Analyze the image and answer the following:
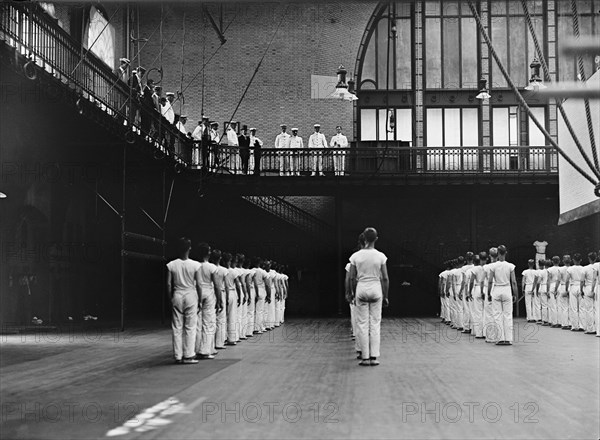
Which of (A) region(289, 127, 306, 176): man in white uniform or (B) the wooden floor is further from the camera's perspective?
(A) region(289, 127, 306, 176): man in white uniform

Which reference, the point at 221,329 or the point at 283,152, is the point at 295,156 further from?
the point at 221,329

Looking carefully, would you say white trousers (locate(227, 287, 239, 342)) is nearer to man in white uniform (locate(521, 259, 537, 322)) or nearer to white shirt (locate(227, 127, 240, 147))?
man in white uniform (locate(521, 259, 537, 322))

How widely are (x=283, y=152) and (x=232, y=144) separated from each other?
5.89ft

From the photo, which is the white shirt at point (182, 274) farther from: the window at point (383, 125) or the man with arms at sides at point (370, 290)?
the window at point (383, 125)

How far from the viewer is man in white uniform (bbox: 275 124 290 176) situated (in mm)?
27422

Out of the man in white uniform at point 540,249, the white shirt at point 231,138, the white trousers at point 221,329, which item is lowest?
the white trousers at point 221,329

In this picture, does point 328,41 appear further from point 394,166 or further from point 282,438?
point 282,438

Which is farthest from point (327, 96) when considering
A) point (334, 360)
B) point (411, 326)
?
point (334, 360)

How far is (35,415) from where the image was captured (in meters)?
7.13

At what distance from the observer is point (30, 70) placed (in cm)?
1271

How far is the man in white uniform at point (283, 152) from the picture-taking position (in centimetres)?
2742

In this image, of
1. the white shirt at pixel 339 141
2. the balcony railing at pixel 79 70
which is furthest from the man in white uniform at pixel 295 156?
the balcony railing at pixel 79 70

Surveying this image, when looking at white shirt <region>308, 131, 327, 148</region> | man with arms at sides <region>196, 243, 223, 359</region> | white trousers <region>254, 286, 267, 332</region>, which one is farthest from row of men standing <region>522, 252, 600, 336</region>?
white shirt <region>308, 131, 327, 148</region>

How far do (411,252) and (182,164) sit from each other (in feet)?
34.6
